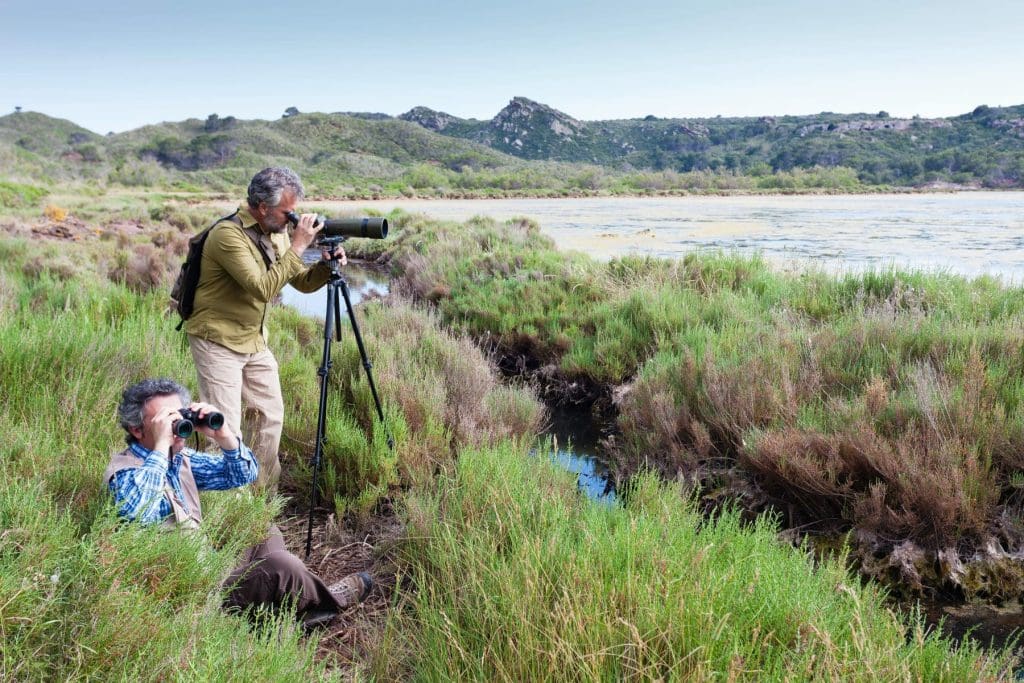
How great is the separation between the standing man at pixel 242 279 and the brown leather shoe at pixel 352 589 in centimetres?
95

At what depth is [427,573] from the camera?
3521mm

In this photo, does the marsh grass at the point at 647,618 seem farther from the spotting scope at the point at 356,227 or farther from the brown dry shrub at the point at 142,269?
the brown dry shrub at the point at 142,269

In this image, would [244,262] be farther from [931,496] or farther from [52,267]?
[52,267]

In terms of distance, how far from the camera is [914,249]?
1513 centimetres

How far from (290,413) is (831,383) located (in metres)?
4.56

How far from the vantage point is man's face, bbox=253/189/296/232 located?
4.07m

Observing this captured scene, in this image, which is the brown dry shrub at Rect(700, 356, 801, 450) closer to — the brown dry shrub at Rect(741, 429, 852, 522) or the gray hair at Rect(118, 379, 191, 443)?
the brown dry shrub at Rect(741, 429, 852, 522)

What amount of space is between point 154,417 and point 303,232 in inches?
58.7

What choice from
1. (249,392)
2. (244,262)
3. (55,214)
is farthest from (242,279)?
(55,214)

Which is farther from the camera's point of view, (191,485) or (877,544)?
(877,544)

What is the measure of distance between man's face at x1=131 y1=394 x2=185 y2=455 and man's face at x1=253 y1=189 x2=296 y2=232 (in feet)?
4.65

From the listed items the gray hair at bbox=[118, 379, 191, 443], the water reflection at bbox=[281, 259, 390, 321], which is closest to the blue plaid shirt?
the gray hair at bbox=[118, 379, 191, 443]

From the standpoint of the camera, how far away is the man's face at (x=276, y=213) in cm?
407

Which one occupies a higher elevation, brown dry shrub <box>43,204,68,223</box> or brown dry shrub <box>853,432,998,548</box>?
brown dry shrub <box>43,204,68,223</box>
